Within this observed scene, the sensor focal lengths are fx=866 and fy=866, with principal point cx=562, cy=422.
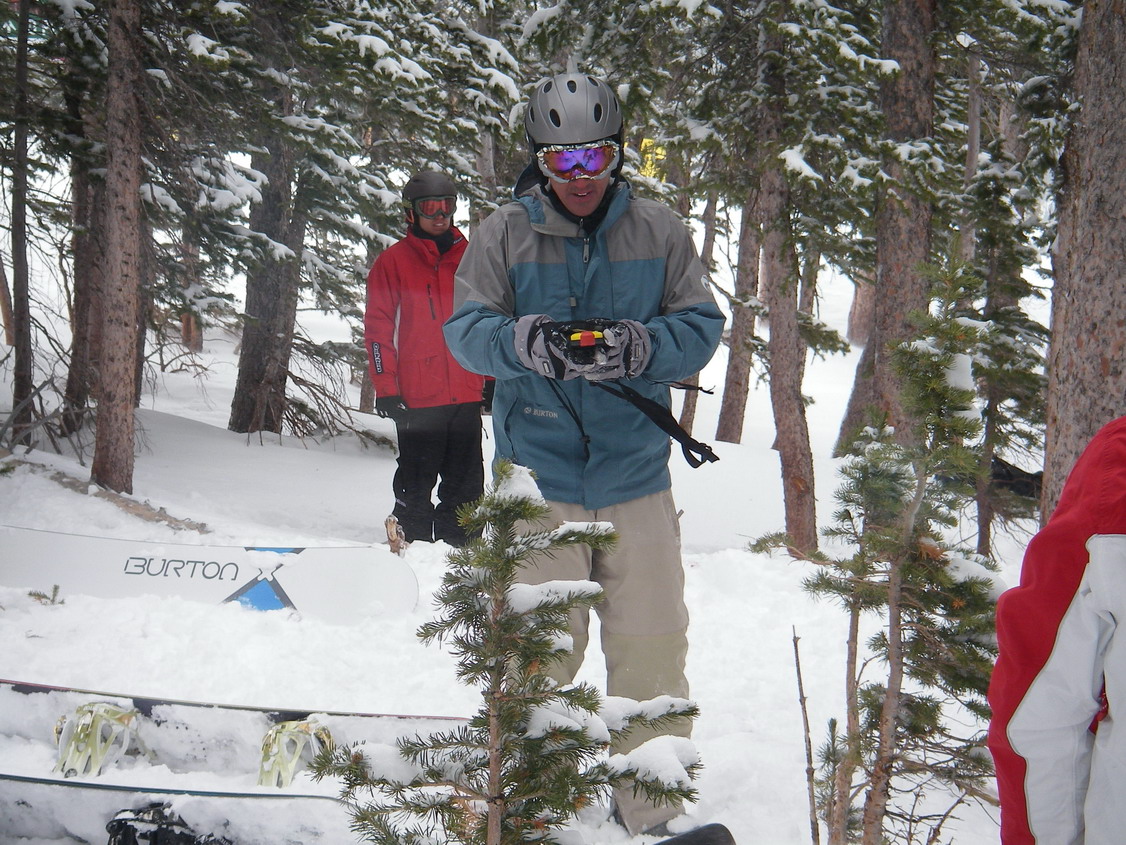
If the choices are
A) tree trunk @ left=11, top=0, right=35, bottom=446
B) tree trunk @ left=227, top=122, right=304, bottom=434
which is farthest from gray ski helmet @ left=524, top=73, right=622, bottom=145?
tree trunk @ left=227, top=122, right=304, bottom=434

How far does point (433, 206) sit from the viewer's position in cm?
567

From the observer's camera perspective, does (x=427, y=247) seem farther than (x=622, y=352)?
Yes

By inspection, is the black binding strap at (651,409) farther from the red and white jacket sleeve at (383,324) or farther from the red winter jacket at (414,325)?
the red and white jacket sleeve at (383,324)

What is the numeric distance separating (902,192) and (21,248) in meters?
7.53

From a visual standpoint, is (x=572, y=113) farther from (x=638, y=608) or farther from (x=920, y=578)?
(x=920, y=578)

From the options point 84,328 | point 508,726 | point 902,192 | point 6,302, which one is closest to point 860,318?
point 902,192

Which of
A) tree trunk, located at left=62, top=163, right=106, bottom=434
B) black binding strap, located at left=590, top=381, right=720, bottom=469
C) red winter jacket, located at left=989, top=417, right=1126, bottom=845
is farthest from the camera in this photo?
tree trunk, located at left=62, top=163, right=106, bottom=434

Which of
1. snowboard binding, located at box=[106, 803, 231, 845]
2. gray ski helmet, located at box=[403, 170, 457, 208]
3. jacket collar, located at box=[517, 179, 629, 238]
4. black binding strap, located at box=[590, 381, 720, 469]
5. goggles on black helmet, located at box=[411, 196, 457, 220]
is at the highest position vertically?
gray ski helmet, located at box=[403, 170, 457, 208]

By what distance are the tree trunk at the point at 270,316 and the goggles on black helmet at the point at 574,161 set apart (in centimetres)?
832

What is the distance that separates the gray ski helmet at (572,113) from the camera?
2697 mm

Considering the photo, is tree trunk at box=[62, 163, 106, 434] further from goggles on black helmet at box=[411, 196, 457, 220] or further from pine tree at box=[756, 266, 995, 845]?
pine tree at box=[756, 266, 995, 845]

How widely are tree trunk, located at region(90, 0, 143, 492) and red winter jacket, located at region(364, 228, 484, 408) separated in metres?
2.44

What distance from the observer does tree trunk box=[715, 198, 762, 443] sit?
12008mm

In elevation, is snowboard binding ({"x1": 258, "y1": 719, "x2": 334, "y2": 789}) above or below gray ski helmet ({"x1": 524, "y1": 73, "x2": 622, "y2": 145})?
below
